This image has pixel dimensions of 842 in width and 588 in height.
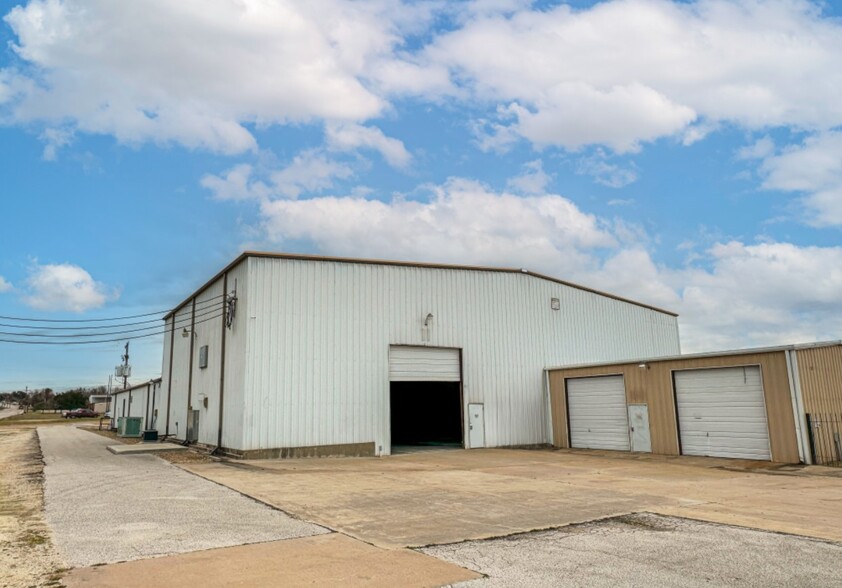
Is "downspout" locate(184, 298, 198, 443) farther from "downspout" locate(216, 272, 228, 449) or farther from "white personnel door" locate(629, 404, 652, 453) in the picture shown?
"white personnel door" locate(629, 404, 652, 453)

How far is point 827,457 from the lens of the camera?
1767 cm

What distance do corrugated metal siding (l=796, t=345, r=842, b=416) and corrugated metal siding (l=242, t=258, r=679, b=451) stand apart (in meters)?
11.6

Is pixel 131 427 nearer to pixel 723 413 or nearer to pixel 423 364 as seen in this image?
pixel 423 364

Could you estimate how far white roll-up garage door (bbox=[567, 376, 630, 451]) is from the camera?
23891mm

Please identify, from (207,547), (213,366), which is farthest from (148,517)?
(213,366)

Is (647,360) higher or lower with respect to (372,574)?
higher

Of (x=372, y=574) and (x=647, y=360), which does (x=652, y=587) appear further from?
(x=647, y=360)

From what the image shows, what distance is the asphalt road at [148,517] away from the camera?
7602 mm

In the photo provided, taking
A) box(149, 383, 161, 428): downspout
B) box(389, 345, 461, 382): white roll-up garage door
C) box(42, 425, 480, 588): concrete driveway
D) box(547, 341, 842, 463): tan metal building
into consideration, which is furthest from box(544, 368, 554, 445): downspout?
box(149, 383, 161, 428): downspout

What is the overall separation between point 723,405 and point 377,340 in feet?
41.1

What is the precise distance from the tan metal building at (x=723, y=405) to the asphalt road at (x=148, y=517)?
1574cm

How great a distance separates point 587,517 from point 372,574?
462cm

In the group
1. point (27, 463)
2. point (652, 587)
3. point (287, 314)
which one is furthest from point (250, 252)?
point (652, 587)

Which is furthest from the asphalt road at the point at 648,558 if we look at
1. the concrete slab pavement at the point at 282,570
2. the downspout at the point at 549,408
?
the downspout at the point at 549,408
